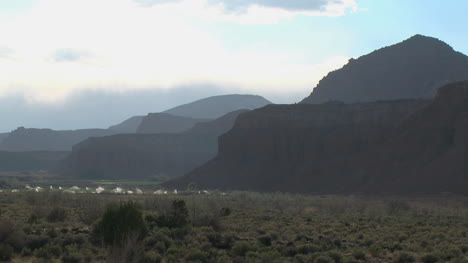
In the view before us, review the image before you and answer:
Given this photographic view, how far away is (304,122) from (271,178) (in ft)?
46.6

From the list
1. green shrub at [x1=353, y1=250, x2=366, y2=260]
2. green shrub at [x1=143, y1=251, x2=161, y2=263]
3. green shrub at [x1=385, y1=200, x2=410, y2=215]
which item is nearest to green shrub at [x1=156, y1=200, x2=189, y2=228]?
green shrub at [x1=353, y1=250, x2=366, y2=260]

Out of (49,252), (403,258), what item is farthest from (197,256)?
(403,258)

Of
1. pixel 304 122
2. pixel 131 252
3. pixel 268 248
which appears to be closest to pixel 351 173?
pixel 304 122

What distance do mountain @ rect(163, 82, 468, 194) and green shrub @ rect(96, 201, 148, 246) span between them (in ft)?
216

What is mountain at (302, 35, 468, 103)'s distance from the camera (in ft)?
490

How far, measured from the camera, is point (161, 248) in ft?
80.3

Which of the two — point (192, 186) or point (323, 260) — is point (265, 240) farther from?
point (192, 186)

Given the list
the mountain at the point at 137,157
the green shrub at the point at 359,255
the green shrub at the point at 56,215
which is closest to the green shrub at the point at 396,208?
the green shrub at the point at 56,215

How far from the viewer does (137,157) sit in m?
174

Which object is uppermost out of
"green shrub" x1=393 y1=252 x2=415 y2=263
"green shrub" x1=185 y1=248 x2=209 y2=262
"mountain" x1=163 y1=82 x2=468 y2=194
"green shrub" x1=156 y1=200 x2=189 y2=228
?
"mountain" x1=163 y1=82 x2=468 y2=194

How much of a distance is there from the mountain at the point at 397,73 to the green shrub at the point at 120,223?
411ft

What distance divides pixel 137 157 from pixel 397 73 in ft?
218

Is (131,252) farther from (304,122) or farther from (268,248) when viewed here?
(304,122)

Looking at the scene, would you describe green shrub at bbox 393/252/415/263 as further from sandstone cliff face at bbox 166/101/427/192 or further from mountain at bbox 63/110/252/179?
mountain at bbox 63/110/252/179
